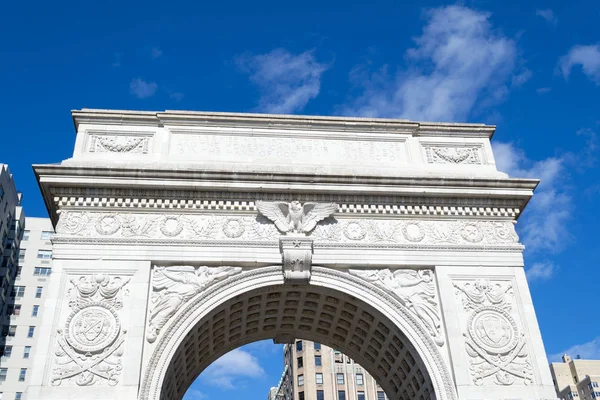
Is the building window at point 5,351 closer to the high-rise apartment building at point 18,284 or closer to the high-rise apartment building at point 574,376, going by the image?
the high-rise apartment building at point 18,284

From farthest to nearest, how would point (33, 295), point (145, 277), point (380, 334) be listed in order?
1. point (33, 295)
2. point (380, 334)
3. point (145, 277)

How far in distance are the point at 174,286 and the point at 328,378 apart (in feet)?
171

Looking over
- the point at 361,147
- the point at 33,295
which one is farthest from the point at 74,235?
the point at 33,295

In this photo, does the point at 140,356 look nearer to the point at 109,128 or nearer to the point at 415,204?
the point at 109,128

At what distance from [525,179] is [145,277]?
12342 mm

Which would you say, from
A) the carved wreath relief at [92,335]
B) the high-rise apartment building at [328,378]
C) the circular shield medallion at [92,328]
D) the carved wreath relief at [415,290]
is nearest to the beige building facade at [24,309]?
the high-rise apartment building at [328,378]

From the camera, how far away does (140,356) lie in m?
17.4

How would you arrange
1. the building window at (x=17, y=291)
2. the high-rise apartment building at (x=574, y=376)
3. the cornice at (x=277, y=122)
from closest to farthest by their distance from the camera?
the cornice at (x=277, y=122)
the building window at (x=17, y=291)
the high-rise apartment building at (x=574, y=376)

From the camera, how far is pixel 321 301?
67.0ft

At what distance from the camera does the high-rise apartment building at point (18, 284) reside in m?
56.2

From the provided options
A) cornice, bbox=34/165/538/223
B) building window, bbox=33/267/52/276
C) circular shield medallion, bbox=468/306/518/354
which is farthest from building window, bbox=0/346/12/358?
circular shield medallion, bbox=468/306/518/354

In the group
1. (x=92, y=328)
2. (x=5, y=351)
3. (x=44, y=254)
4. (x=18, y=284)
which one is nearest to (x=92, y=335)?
(x=92, y=328)

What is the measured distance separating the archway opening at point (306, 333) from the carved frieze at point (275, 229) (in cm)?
181

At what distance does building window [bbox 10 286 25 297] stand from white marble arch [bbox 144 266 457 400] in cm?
4570
